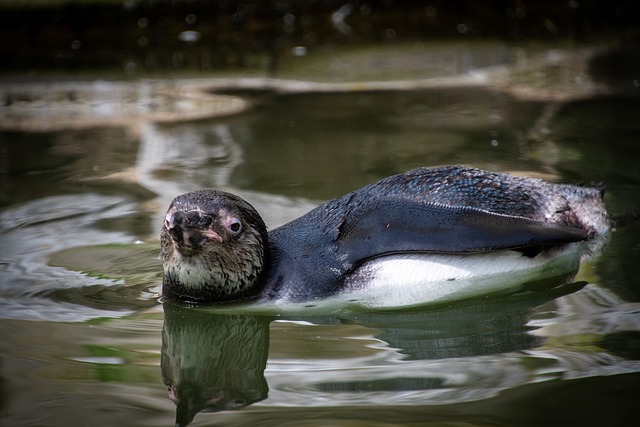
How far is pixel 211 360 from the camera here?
13.1 ft

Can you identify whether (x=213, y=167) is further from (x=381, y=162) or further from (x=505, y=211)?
(x=505, y=211)

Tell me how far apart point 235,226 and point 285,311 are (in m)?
0.42

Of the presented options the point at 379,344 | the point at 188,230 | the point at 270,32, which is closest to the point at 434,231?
the point at 379,344

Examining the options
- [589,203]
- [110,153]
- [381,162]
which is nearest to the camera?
[589,203]

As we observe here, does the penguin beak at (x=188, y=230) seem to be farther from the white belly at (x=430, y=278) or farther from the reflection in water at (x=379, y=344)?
the white belly at (x=430, y=278)

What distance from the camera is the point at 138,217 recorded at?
18.7 feet

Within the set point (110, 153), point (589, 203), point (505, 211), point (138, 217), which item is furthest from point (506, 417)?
point (110, 153)

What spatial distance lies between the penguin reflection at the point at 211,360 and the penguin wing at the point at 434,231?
57cm

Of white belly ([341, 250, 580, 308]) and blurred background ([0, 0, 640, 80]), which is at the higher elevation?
blurred background ([0, 0, 640, 80])

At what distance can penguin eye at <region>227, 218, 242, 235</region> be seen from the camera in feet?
14.2

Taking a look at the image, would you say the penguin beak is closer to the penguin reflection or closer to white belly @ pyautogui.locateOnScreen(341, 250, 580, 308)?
the penguin reflection

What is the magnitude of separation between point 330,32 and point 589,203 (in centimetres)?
654

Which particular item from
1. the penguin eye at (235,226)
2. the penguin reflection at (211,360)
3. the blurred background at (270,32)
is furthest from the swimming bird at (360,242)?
the blurred background at (270,32)

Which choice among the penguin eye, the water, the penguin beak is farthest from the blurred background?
the penguin beak
